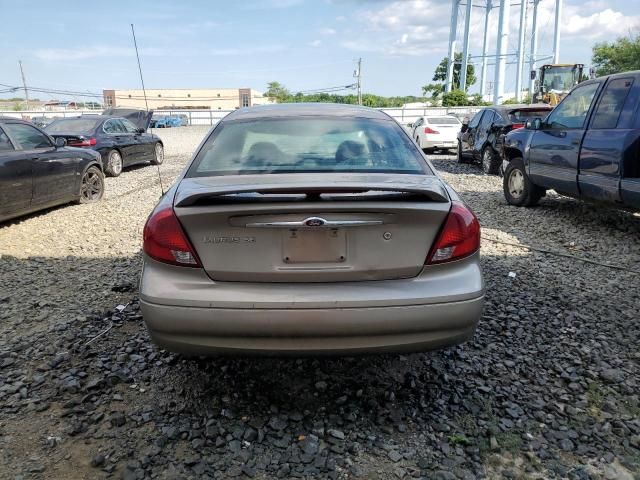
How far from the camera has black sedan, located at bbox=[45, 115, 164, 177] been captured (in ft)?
37.6

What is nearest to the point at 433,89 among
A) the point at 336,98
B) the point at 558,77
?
the point at 336,98

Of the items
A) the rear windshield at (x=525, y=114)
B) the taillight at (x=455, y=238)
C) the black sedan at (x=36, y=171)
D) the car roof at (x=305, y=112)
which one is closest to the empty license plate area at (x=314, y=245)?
the taillight at (x=455, y=238)

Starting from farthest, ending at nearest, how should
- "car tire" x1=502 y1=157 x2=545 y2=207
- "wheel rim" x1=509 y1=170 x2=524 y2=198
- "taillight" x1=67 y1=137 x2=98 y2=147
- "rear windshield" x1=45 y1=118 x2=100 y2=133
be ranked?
"rear windshield" x1=45 y1=118 x2=100 y2=133
"taillight" x1=67 y1=137 x2=98 y2=147
"wheel rim" x1=509 y1=170 x2=524 y2=198
"car tire" x1=502 y1=157 x2=545 y2=207

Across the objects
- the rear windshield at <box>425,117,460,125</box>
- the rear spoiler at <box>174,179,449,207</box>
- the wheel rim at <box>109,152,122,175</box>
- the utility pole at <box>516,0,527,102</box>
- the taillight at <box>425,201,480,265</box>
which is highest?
the utility pole at <box>516,0,527,102</box>

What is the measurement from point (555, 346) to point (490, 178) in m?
8.66

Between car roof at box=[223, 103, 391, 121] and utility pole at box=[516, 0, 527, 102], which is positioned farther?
utility pole at box=[516, 0, 527, 102]

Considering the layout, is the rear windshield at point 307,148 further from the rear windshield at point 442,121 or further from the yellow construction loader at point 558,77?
the yellow construction loader at point 558,77

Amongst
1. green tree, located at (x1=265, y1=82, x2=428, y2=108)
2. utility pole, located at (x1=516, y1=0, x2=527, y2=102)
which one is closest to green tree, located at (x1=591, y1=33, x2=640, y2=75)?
utility pole, located at (x1=516, y1=0, x2=527, y2=102)

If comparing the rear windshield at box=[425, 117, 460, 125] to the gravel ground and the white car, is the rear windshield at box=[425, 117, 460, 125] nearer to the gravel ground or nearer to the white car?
the white car

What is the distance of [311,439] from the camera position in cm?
255

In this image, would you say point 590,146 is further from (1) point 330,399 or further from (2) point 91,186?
(2) point 91,186

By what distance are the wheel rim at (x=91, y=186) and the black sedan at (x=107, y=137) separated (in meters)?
2.65

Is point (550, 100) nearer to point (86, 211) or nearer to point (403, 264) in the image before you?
point (86, 211)

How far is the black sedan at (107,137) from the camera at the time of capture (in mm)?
11453
